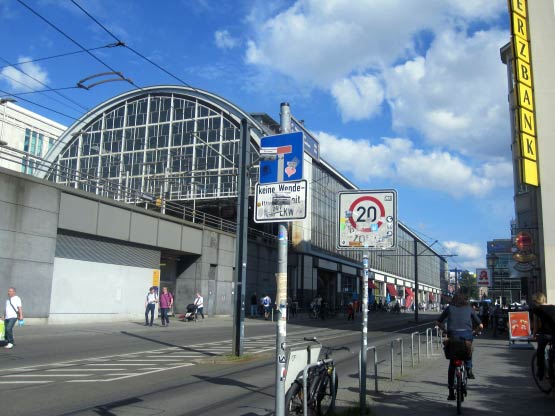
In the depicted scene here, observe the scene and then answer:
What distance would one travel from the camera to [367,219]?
25.4 ft

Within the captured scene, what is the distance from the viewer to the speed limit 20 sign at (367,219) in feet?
24.9

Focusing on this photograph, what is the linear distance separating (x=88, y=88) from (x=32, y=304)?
10.8 m

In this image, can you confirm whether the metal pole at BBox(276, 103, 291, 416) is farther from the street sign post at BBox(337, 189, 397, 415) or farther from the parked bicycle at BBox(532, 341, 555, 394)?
the parked bicycle at BBox(532, 341, 555, 394)

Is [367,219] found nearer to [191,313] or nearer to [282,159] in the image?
[282,159]

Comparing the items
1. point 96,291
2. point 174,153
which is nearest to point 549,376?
point 96,291

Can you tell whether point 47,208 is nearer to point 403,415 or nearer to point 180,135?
point 403,415

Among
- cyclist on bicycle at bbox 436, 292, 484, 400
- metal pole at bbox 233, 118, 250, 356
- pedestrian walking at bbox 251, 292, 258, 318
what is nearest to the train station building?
metal pole at bbox 233, 118, 250, 356

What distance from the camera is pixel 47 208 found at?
23.5 metres

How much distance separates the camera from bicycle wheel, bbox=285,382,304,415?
6.05 m

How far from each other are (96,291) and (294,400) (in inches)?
930

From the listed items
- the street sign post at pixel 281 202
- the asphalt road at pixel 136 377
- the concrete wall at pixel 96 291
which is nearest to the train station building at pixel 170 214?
the concrete wall at pixel 96 291

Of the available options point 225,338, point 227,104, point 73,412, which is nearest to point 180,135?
point 227,104

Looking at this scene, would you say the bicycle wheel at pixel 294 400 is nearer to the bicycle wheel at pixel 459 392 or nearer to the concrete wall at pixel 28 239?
the bicycle wheel at pixel 459 392

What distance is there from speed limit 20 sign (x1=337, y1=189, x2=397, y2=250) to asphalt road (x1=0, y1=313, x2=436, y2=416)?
9.56 ft
